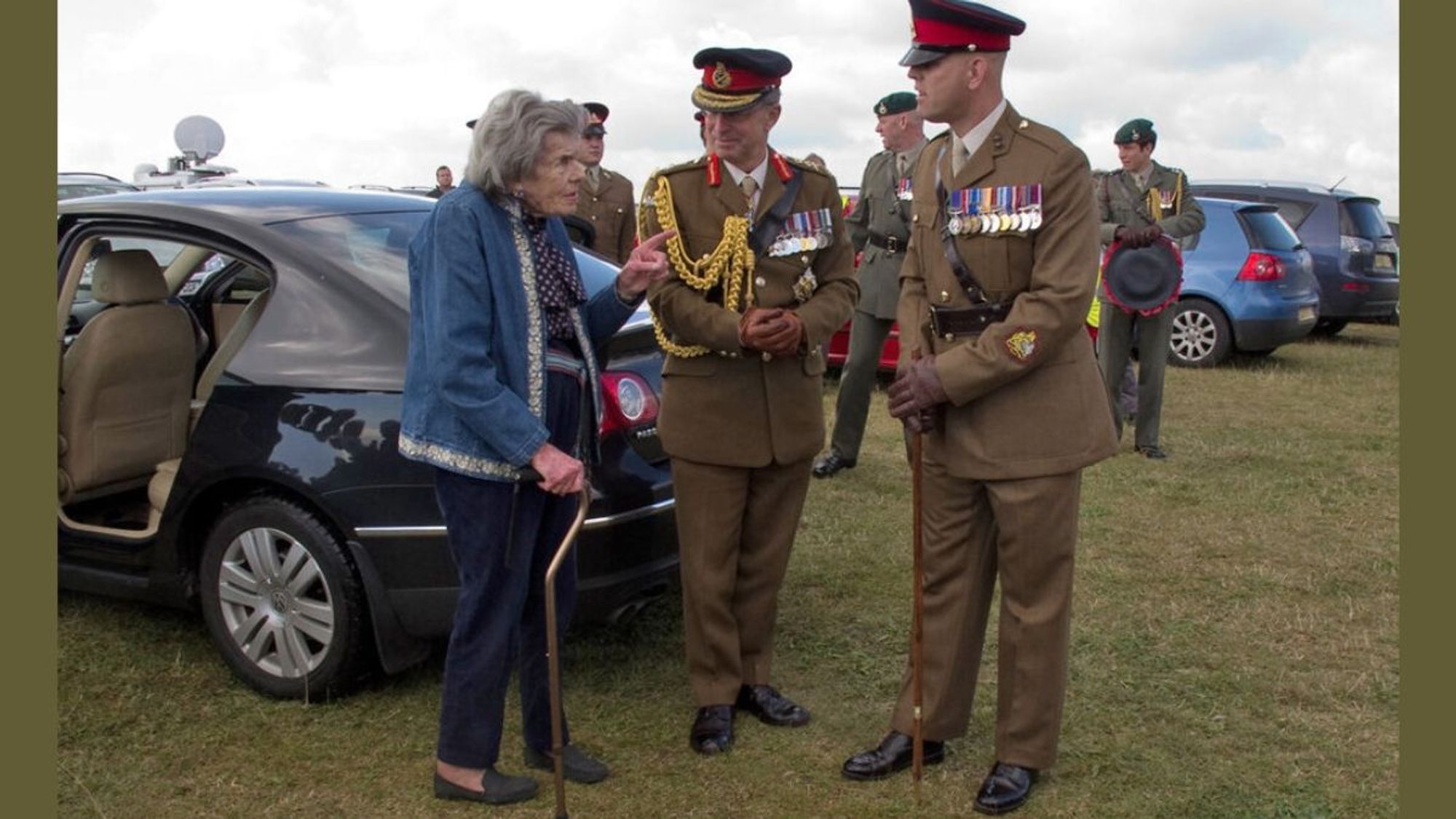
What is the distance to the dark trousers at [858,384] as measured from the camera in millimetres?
7848

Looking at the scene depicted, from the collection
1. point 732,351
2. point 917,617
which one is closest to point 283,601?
point 732,351

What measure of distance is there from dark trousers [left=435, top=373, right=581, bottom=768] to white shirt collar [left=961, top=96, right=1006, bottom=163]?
1.21 meters

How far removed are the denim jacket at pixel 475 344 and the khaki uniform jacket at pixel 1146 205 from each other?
18.6 feet

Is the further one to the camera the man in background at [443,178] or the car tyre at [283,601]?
the man in background at [443,178]

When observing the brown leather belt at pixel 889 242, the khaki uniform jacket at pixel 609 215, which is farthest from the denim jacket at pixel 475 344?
the khaki uniform jacket at pixel 609 215

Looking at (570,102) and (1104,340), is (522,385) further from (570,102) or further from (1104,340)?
(1104,340)

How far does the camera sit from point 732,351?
4098mm

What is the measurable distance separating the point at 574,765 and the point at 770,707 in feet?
2.23

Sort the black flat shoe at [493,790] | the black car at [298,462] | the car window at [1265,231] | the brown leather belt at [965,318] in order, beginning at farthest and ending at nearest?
the car window at [1265,231]
the black car at [298,462]
the black flat shoe at [493,790]
the brown leather belt at [965,318]

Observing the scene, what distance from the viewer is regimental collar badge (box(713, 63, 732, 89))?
4039mm

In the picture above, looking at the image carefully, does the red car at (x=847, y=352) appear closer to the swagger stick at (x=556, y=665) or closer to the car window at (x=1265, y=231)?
the car window at (x=1265, y=231)

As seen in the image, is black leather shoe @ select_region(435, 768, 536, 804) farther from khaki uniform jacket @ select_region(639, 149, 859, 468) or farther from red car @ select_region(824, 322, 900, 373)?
red car @ select_region(824, 322, 900, 373)

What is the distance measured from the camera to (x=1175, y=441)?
924 centimetres

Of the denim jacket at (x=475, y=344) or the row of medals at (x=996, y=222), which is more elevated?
the row of medals at (x=996, y=222)
